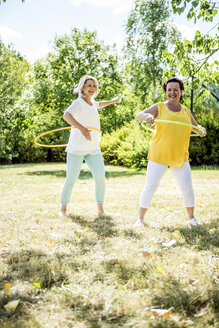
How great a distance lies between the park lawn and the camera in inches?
84.9

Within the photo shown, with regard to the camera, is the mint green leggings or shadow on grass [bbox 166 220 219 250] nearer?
shadow on grass [bbox 166 220 219 250]

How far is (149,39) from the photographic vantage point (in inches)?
575

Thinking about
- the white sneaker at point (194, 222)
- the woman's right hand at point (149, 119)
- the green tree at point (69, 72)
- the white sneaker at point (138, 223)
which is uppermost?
the green tree at point (69, 72)

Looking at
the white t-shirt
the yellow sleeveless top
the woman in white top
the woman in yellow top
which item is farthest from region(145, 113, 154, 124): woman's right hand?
the white t-shirt

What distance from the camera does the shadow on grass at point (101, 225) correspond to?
4.04 m

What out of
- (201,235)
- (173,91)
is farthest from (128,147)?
(201,235)

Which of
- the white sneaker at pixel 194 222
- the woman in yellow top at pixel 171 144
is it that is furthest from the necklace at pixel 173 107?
the white sneaker at pixel 194 222

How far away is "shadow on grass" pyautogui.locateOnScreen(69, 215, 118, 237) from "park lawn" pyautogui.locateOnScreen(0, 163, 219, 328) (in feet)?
0.04

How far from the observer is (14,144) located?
65.8 feet

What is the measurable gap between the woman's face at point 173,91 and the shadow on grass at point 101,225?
1.79m

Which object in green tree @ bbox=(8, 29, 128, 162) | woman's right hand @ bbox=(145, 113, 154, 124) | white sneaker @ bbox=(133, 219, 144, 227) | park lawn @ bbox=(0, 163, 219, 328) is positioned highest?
green tree @ bbox=(8, 29, 128, 162)

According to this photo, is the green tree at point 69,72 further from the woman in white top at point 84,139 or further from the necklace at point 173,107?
the necklace at point 173,107

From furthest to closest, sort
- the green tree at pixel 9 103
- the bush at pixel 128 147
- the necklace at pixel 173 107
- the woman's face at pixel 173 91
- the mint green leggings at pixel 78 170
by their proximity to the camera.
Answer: the green tree at pixel 9 103 < the bush at pixel 128 147 < the mint green leggings at pixel 78 170 < the necklace at pixel 173 107 < the woman's face at pixel 173 91

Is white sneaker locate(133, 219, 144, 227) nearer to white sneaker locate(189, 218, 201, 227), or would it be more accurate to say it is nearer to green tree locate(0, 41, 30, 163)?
white sneaker locate(189, 218, 201, 227)
